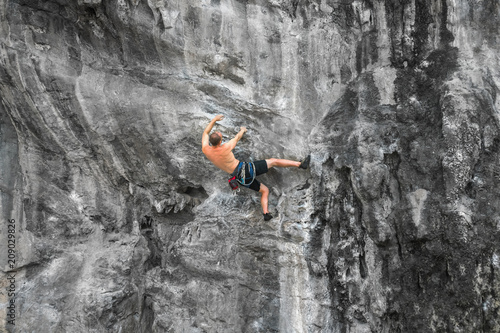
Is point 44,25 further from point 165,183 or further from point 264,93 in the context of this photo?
point 264,93

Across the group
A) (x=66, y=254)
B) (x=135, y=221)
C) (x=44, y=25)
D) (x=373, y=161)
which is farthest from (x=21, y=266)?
(x=373, y=161)

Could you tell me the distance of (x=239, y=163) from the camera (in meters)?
5.52

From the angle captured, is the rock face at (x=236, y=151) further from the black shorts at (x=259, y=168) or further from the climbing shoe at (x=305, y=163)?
A: the black shorts at (x=259, y=168)

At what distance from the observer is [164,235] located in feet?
21.5

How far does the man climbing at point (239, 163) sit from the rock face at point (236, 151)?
241mm

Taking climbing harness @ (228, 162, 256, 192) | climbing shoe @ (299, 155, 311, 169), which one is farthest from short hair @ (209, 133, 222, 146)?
climbing shoe @ (299, 155, 311, 169)

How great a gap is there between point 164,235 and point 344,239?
117 inches

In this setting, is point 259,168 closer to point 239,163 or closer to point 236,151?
point 239,163

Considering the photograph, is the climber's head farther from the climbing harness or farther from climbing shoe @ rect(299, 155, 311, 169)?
climbing shoe @ rect(299, 155, 311, 169)

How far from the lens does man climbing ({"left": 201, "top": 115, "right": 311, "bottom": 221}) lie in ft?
17.5

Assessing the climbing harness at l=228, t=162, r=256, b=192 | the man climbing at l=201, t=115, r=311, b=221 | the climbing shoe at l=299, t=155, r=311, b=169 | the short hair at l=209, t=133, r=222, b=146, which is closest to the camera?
the short hair at l=209, t=133, r=222, b=146

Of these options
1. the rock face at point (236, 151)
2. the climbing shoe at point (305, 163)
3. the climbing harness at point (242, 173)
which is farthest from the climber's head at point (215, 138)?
the climbing shoe at point (305, 163)

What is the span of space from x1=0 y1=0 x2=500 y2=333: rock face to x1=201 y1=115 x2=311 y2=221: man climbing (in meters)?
0.24

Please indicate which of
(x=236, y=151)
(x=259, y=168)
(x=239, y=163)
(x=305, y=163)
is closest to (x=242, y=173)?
(x=239, y=163)
